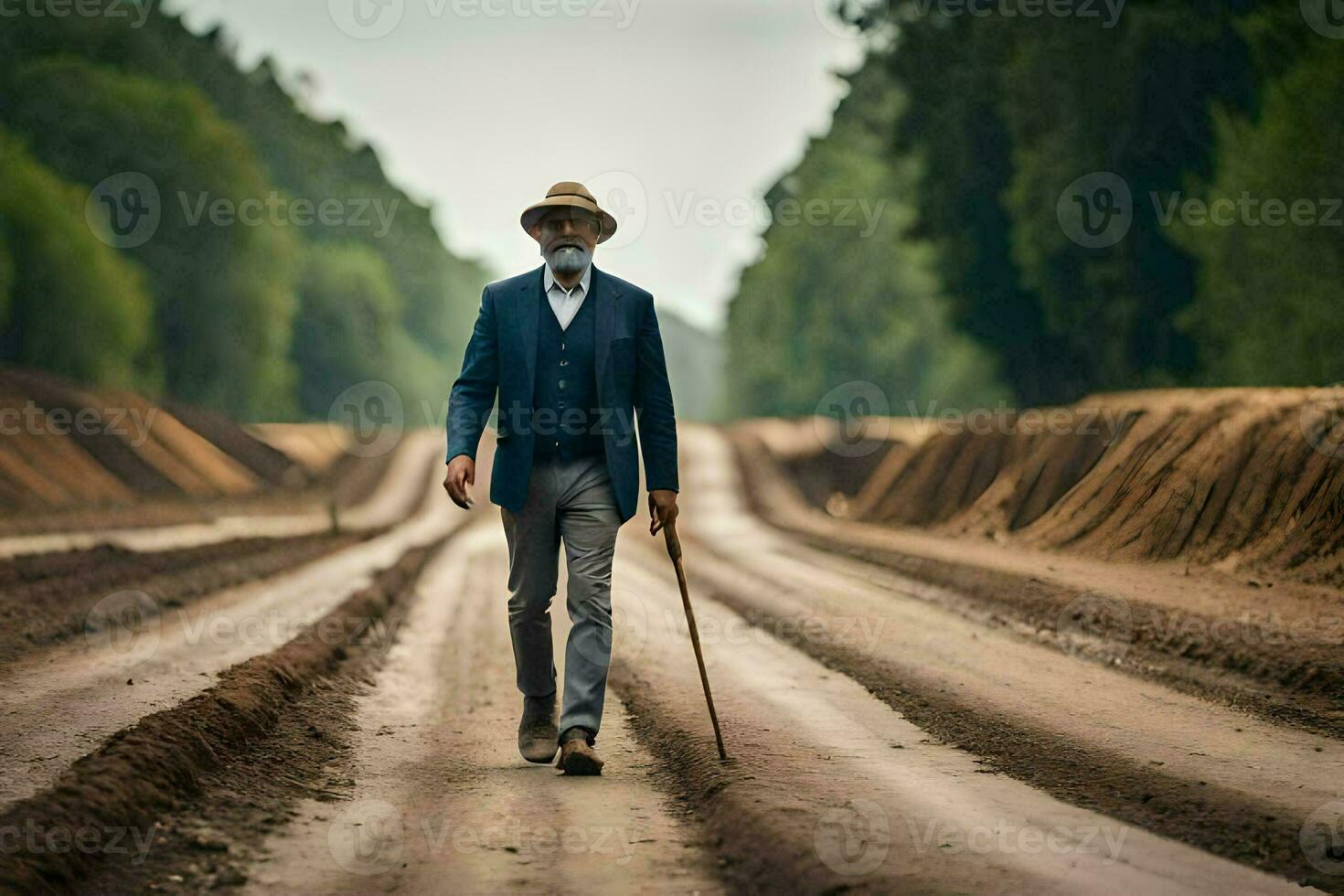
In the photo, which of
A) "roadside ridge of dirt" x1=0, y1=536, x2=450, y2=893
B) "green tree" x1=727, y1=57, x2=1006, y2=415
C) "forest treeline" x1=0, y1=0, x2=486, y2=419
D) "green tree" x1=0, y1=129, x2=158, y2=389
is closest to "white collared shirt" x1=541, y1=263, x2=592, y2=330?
"roadside ridge of dirt" x1=0, y1=536, x2=450, y2=893

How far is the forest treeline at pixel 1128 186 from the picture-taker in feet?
94.9

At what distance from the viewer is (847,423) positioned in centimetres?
4441

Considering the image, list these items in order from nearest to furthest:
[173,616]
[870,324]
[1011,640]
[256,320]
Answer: [1011,640], [173,616], [256,320], [870,324]

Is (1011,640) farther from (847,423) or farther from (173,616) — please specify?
(847,423)

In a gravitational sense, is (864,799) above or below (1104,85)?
below

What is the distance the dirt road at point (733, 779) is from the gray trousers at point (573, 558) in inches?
22.0

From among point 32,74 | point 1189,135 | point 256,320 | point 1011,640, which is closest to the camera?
point 1011,640

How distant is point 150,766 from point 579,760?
1.88 m

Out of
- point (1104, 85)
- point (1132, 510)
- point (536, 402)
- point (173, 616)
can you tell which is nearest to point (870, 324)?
point (1104, 85)

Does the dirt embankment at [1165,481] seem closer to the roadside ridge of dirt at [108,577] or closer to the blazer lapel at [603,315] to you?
the blazer lapel at [603,315]

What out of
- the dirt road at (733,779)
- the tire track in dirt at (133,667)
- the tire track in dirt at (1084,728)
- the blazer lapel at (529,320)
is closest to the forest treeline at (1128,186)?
the tire track in dirt at (1084,728)

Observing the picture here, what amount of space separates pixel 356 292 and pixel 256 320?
35415mm

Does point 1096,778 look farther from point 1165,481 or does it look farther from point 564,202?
point 1165,481

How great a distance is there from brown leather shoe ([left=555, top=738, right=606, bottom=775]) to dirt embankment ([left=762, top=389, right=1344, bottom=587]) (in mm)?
8922
